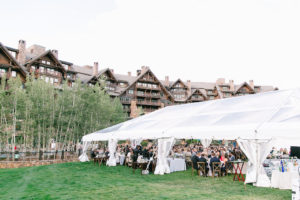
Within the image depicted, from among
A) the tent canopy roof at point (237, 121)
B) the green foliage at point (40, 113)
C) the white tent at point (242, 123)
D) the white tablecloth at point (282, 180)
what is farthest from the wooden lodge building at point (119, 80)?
the white tablecloth at point (282, 180)

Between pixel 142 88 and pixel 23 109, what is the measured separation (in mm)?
33551

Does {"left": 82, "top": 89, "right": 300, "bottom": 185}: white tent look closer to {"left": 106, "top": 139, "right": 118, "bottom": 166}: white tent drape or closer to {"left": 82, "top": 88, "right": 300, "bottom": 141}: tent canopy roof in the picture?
{"left": 82, "top": 88, "right": 300, "bottom": 141}: tent canopy roof

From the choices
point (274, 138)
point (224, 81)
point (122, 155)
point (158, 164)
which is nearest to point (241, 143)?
point (274, 138)

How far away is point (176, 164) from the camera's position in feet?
47.3

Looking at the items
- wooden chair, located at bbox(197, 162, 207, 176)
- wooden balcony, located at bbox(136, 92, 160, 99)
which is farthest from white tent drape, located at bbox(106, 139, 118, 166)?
wooden balcony, located at bbox(136, 92, 160, 99)

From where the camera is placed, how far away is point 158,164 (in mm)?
13250

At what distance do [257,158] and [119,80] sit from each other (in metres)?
48.3

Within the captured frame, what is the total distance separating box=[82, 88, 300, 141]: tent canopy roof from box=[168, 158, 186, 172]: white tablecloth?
2027 millimetres

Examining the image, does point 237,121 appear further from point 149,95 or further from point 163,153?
point 149,95

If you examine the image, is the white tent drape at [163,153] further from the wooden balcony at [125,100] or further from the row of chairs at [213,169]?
the wooden balcony at [125,100]

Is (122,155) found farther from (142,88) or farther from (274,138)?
(142,88)

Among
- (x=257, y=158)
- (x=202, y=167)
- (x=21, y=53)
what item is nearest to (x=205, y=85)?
(x=21, y=53)

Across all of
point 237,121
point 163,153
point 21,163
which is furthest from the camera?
point 21,163

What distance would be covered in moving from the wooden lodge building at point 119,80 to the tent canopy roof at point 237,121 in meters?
23.5
